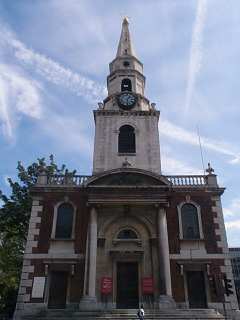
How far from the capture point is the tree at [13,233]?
2575 centimetres

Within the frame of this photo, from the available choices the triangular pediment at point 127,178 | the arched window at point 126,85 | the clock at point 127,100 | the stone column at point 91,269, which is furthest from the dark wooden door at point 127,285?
the arched window at point 126,85

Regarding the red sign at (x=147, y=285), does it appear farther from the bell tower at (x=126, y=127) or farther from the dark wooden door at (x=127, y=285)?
the bell tower at (x=126, y=127)

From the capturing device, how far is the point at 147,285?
19.5m

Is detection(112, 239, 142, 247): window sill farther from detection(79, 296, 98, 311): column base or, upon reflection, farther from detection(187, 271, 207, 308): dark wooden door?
detection(79, 296, 98, 311): column base

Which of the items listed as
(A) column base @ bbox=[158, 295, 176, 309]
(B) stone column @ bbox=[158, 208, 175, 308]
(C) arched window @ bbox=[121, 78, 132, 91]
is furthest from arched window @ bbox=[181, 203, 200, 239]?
(C) arched window @ bbox=[121, 78, 132, 91]

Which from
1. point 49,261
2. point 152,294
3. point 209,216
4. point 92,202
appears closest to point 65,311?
point 49,261

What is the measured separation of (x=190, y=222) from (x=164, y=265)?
3.82 m

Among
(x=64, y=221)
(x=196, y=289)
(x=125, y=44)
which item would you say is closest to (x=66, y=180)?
(x=64, y=221)

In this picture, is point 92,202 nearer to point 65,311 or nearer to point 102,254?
point 102,254

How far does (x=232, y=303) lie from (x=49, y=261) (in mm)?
11382

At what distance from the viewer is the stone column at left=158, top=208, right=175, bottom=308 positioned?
18416 millimetres

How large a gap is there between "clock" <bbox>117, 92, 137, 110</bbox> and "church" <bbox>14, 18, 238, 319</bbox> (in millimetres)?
8271

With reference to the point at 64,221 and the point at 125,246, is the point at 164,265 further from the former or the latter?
the point at 64,221

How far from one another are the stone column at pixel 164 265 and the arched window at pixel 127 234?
1.88 meters
